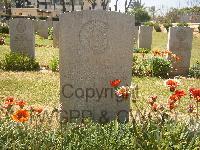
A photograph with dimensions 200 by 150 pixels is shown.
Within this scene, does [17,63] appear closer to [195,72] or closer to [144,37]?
[195,72]

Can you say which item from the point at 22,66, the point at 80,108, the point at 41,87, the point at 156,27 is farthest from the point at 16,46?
the point at 156,27

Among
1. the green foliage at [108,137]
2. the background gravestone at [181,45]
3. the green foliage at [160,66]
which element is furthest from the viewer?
the background gravestone at [181,45]

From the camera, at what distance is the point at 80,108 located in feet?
21.2

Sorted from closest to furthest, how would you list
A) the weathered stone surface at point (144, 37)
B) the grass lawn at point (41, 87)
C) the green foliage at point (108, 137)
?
1. the green foliage at point (108, 137)
2. the grass lawn at point (41, 87)
3. the weathered stone surface at point (144, 37)

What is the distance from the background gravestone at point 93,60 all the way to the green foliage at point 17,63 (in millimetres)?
7554

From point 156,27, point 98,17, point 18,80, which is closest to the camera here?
point 98,17

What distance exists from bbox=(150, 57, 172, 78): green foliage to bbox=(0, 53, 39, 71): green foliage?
448cm

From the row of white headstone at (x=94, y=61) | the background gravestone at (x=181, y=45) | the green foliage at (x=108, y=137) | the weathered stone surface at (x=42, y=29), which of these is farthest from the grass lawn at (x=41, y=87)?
the weathered stone surface at (x=42, y=29)

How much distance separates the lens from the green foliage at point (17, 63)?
537 inches

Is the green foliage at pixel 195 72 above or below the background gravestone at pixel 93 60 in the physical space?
below

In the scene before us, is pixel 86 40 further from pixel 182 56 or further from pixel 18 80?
pixel 182 56

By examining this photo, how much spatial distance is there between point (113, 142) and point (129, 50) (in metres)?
2.32

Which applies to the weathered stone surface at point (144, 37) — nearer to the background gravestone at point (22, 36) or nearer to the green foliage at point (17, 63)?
the background gravestone at point (22, 36)

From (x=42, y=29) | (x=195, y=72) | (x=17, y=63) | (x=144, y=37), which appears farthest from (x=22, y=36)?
(x=42, y=29)
